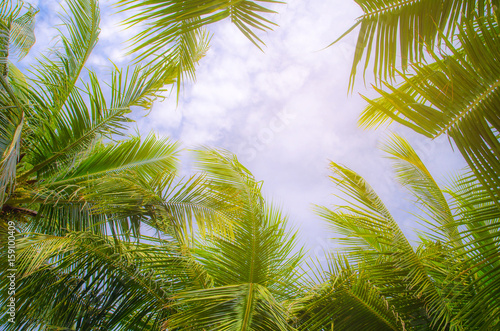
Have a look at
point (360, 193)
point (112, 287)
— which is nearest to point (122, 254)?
point (112, 287)

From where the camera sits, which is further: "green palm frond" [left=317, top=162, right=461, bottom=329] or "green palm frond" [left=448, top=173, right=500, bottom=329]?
"green palm frond" [left=317, top=162, right=461, bottom=329]

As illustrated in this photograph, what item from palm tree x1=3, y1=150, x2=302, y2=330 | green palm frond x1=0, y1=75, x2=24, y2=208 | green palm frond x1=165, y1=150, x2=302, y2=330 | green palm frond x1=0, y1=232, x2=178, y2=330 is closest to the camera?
green palm frond x1=165, y1=150, x2=302, y2=330

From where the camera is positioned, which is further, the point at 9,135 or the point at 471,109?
the point at 9,135

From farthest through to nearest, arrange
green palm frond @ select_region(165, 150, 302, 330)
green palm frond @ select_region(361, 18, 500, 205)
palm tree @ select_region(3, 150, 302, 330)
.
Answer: palm tree @ select_region(3, 150, 302, 330), green palm frond @ select_region(165, 150, 302, 330), green palm frond @ select_region(361, 18, 500, 205)

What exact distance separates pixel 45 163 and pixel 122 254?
1889 mm

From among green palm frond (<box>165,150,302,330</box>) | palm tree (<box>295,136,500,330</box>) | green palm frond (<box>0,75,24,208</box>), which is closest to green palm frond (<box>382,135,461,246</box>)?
palm tree (<box>295,136,500,330</box>)

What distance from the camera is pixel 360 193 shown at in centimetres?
379

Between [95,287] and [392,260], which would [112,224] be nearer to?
[95,287]

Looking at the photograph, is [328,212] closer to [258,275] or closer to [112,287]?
[258,275]

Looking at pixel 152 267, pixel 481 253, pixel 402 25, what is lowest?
pixel 481 253

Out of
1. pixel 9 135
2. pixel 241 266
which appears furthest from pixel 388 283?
pixel 9 135

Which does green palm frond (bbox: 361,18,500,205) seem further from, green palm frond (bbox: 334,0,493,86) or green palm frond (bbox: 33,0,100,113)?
green palm frond (bbox: 33,0,100,113)

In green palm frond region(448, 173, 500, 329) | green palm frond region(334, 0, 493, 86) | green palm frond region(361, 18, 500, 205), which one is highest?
green palm frond region(334, 0, 493, 86)

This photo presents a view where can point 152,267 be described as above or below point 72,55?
below
